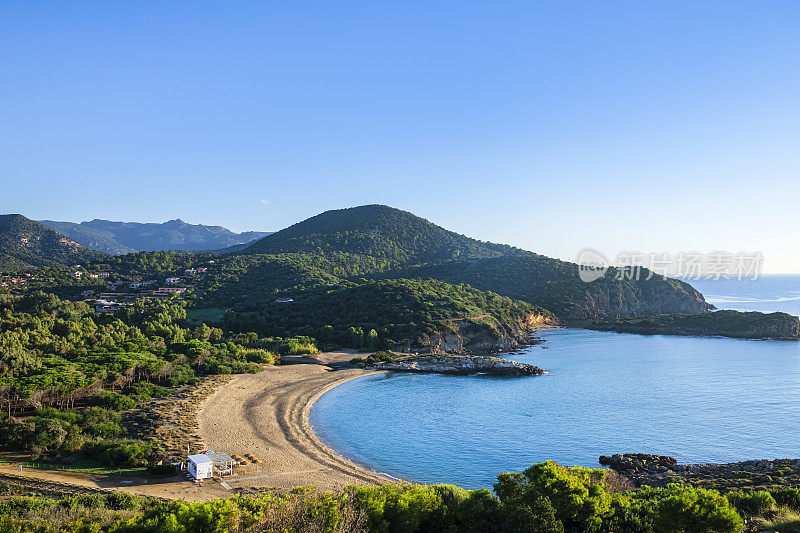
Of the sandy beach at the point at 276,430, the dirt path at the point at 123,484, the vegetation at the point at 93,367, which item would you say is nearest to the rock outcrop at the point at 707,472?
the sandy beach at the point at 276,430

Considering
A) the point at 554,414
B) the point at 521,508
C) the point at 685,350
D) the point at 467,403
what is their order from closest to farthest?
the point at 521,508
the point at 554,414
the point at 467,403
the point at 685,350

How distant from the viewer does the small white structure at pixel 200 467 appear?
20.3m

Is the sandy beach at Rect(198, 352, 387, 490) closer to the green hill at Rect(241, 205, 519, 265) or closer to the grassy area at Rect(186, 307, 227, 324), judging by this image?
the grassy area at Rect(186, 307, 227, 324)

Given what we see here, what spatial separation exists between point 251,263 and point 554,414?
73.8 metres

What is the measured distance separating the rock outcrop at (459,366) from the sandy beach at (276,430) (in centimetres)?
655

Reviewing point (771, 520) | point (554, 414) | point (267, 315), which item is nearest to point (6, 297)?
point (267, 315)

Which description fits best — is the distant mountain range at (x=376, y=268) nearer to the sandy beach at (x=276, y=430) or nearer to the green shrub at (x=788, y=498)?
the sandy beach at (x=276, y=430)

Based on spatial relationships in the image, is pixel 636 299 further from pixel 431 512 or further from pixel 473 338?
pixel 431 512

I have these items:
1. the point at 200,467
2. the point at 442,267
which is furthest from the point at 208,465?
the point at 442,267

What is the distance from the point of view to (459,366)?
50.7 meters

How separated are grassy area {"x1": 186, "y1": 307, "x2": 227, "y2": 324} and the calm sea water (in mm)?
30742

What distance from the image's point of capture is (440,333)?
58938mm

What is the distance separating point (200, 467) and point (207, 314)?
170ft

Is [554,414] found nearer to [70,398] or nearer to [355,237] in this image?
[70,398]
